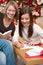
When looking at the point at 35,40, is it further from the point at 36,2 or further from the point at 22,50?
the point at 36,2

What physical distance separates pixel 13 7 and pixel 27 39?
0.43 m

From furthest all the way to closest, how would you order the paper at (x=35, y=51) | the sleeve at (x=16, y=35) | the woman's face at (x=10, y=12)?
the woman's face at (x=10, y=12) → the sleeve at (x=16, y=35) → the paper at (x=35, y=51)

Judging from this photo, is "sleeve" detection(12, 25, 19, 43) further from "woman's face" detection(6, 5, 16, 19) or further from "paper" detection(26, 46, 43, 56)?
"paper" detection(26, 46, 43, 56)

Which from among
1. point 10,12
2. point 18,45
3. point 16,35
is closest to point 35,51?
point 18,45

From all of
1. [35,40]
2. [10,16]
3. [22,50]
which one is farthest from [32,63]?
[10,16]

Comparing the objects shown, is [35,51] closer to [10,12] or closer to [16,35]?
[16,35]

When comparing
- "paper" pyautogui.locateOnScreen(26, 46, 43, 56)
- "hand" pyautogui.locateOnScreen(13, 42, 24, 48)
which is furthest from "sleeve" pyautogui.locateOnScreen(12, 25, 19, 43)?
"paper" pyautogui.locateOnScreen(26, 46, 43, 56)

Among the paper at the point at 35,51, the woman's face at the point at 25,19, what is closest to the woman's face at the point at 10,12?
the woman's face at the point at 25,19

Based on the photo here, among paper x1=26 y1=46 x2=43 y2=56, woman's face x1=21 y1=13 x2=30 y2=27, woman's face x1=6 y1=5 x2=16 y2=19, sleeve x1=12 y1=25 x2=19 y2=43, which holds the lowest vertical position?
paper x1=26 y1=46 x2=43 y2=56

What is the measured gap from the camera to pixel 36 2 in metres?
3.15

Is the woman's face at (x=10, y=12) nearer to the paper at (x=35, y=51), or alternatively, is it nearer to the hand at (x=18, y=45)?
the hand at (x=18, y=45)

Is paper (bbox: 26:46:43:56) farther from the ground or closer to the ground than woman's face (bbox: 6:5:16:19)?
closer to the ground

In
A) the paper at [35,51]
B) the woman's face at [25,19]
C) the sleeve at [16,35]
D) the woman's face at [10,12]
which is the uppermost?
the woman's face at [10,12]

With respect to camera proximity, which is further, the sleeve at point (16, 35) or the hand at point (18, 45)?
the sleeve at point (16, 35)
